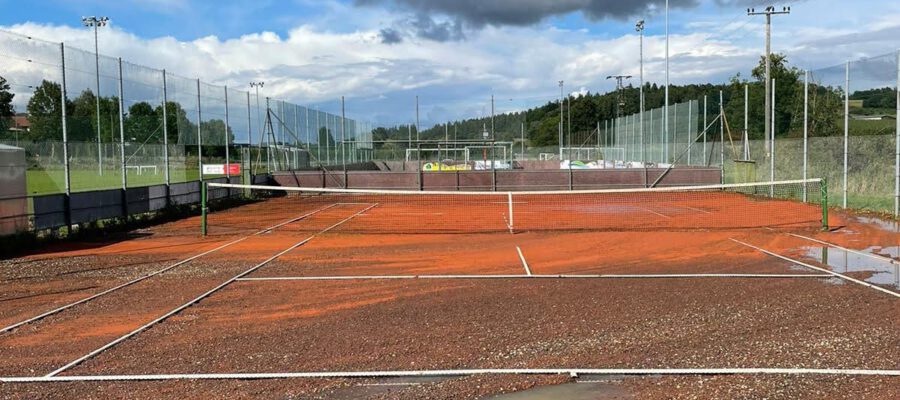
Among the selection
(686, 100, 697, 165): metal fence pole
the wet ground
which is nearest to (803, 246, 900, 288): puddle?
the wet ground

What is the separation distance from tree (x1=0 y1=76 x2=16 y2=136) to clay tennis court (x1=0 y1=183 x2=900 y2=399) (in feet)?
11.4

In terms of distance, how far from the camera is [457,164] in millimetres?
39969

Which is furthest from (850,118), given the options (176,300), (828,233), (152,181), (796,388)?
(152,181)

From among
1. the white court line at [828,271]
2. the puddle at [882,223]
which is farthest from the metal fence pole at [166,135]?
the puddle at [882,223]

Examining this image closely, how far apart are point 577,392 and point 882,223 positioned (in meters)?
14.6

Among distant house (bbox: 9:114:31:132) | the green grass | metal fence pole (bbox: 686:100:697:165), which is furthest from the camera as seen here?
metal fence pole (bbox: 686:100:697:165)

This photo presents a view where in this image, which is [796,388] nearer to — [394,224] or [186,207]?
[394,224]

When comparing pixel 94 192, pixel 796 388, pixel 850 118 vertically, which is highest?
pixel 850 118

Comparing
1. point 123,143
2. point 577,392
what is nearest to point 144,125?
point 123,143

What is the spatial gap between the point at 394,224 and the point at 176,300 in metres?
10.4

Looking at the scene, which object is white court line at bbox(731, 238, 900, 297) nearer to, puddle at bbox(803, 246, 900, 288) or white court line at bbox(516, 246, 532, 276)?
puddle at bbox(803, 246, 900, 288)

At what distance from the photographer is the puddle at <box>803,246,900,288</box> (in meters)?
9.59

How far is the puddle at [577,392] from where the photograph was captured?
5094 mm

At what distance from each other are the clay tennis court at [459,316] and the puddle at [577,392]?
0.08 ft
